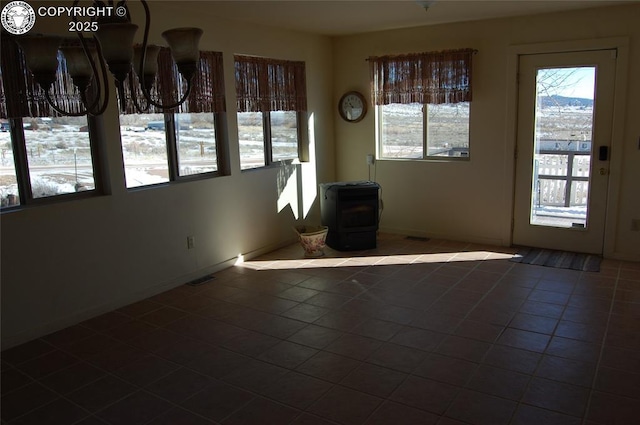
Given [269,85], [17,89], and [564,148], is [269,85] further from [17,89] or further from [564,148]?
[564,148]

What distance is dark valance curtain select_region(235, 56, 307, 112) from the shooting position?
505 cm

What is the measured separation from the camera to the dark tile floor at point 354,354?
266cm

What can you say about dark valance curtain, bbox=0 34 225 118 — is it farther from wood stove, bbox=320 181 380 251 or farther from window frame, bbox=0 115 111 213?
wood stove, bbox=320 181 380 251

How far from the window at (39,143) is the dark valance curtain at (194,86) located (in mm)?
462

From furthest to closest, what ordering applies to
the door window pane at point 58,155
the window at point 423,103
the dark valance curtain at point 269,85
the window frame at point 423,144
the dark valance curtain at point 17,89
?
the window frame at point 423,144 < the window at point 423,103 < the dark valance curtain at point 269,85 < the door window pane at point 58,155 < the dark valance curtain at point 17,89

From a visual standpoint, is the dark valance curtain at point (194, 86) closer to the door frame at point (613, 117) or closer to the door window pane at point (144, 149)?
the door window pane at point (144, 149)

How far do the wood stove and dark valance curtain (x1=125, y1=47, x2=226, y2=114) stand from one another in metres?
1.50

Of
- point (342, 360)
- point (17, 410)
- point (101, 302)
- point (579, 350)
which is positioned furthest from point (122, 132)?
point (579, 350)

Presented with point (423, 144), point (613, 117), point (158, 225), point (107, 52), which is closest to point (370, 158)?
point (423, 144)

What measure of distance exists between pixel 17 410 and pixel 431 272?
3.35m

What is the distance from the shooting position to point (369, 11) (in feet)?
15.4

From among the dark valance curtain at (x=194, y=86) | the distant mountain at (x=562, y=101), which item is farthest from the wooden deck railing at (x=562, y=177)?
the dark valance curtain at (x=194, y=86)

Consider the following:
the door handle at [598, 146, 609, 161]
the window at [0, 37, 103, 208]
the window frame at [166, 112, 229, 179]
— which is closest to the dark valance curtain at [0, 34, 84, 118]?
the window at [0, 37, 103, 208]

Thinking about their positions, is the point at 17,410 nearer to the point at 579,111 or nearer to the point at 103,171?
the point at 103,171
